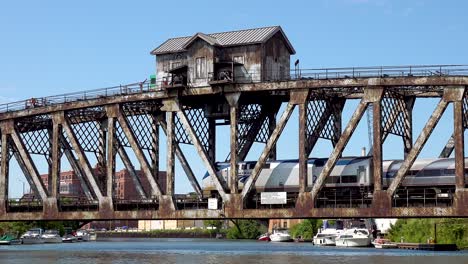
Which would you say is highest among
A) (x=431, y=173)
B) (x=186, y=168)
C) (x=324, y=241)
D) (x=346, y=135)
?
(x=346, y=135)

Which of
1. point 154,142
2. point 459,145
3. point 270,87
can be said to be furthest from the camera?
point 154,142

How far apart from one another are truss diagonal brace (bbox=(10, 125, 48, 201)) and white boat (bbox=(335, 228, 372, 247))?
5656 cm

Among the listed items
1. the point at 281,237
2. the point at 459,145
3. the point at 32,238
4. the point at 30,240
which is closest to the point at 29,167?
the point at 459,145

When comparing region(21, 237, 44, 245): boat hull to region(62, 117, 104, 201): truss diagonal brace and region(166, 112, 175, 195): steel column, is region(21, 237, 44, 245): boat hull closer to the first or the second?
region(62, 117, 104, 201): truss diagonal brace

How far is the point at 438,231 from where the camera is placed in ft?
316

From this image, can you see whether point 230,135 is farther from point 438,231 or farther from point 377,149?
point 438,231

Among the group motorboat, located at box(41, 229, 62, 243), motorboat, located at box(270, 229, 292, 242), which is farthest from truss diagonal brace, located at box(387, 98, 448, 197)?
motorboat, located at box(270, 229, 292, 242)

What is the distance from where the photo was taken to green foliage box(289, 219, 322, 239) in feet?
576

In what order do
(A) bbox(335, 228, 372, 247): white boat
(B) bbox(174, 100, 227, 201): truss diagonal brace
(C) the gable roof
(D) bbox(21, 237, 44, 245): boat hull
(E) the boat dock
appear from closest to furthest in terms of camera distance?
(B) bbox(174, 100, 227, 201): truss diagonal brace < (C) the gable roof < (E) the boat dock < (A) bbox(335, 228, 372, 247): white boat < (D) bbox(21, 237, 44, 245): boat hull

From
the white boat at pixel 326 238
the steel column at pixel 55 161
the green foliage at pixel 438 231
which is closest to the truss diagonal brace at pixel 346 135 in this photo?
the steel column at pixel 55 161

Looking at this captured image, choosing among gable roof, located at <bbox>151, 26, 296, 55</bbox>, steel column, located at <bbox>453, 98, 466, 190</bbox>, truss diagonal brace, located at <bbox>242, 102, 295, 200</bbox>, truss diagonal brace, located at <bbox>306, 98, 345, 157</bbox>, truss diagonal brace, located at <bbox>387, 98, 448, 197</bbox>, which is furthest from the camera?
gable roof, located at <bbox>151, 26, 296, 55</bbox>

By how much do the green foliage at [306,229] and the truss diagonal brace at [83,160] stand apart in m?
109

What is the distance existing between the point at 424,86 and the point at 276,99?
629 inches

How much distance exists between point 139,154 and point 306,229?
115706mm
